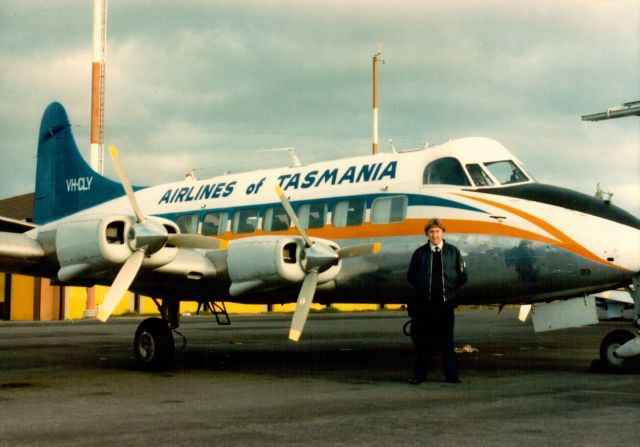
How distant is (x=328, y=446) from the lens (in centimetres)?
612

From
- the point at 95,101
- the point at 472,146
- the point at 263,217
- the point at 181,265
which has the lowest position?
the point at 181,265

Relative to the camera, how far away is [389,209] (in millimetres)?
12648

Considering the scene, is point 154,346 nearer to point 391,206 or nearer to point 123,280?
point 123,280

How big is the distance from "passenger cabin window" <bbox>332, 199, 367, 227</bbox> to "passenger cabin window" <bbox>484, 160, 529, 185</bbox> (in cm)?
218

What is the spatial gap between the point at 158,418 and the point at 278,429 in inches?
57.6

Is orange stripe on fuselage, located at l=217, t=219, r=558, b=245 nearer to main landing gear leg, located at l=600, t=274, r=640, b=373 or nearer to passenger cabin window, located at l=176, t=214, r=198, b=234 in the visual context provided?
main landing gear leg, located at l=600, t=274, r=640, b=373

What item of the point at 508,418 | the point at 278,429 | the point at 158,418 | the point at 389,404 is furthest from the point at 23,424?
the point at 508,418

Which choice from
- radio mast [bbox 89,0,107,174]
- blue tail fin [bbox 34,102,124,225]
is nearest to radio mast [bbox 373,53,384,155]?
radio mast [bbox 89,0,107,174]

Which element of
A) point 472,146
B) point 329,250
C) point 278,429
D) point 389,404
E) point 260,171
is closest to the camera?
point 278,429

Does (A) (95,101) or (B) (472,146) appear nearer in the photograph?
(B) (472,146)

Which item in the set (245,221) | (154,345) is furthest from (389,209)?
(154,345)

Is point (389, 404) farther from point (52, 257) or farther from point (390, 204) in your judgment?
point (52, 257)

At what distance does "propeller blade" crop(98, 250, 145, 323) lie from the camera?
11.4 m

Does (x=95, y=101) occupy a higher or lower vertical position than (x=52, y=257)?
higher
